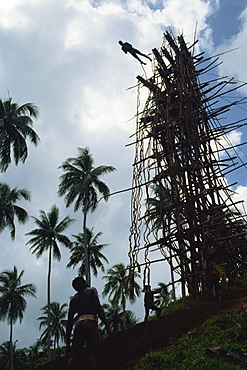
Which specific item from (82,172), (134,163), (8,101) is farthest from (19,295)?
(134,163)

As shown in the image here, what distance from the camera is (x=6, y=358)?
41188mm

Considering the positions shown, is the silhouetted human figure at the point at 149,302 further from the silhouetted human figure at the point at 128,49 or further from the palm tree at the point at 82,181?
the palm tree at the point at 82,181

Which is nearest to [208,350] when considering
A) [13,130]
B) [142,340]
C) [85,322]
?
[85,322]

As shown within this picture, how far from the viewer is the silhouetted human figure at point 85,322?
477cm

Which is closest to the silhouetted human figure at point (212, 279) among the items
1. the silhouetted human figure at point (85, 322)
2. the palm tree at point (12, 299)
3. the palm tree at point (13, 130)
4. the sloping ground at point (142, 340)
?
the sloping ground at point (142, 340)

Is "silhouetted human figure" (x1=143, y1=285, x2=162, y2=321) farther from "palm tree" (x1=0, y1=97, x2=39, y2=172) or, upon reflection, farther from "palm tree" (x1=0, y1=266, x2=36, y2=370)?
"palm tree" (x1=0, y1=266, x2=36, y2=370)

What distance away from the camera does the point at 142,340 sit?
650cm

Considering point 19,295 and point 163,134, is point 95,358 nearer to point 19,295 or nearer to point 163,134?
point 163,134

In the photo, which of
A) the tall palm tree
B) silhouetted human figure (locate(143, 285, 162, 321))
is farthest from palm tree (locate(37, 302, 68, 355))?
silhouetted human figure (locate(143, 285, 162, 321))

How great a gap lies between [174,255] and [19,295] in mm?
24014

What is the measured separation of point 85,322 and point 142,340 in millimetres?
1999

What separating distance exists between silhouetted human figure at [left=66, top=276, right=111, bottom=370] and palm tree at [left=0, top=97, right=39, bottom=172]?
17.4 meters

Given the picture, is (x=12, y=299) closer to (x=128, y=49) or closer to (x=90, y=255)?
(x=90, y=255)

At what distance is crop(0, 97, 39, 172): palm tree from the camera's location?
2139cm
